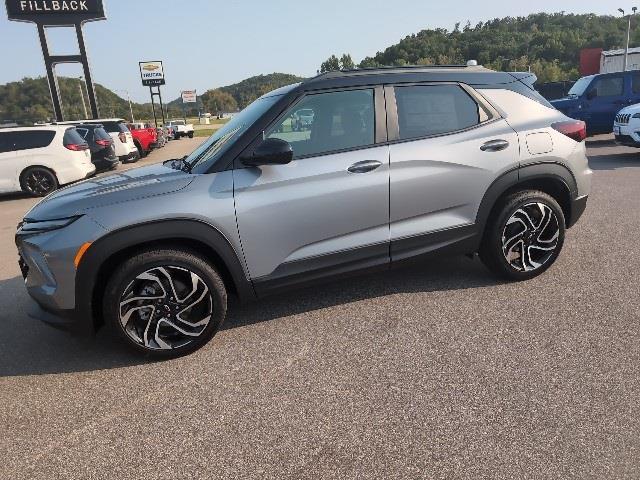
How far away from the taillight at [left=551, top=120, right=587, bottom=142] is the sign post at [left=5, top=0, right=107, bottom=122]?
1075 inches

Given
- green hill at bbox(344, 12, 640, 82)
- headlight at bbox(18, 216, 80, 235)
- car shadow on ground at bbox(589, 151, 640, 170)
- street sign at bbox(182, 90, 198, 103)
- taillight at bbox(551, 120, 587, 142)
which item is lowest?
car shadow on ground at bbox(589, 151, 640, 170)

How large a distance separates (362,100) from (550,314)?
6.72ft

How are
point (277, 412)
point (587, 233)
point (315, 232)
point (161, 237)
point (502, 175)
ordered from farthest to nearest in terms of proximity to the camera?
point (587, 233), point (502, 175), point (315, 232), point (161, 237), point (277, 412)

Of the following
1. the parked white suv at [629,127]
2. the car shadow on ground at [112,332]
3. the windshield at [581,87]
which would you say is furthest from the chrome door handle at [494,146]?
the windshield at [581,87]

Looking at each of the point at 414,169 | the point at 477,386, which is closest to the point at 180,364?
the point at 477,386

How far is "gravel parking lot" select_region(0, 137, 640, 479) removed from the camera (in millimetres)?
2018

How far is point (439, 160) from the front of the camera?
10.9 feet

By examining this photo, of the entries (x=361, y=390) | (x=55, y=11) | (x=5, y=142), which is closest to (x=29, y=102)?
(x=55, y=11)

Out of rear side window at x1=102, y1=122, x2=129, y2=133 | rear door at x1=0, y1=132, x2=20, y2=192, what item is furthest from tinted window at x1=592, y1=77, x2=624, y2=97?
rear door at x1=0, y1=132, x2=20, y2=192

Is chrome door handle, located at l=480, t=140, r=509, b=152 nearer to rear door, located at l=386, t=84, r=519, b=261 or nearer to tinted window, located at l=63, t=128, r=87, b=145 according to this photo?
rear door, located at l=386, t=84, r=519, b=261

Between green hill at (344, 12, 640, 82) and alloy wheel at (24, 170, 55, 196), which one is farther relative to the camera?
green hill at (344, 12, 640, 82)

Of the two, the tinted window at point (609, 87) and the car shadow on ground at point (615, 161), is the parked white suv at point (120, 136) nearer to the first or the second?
the car shadow on ground at point (615, 161)

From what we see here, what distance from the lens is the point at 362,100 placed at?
323 cm

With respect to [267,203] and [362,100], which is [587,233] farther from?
[267,203]
